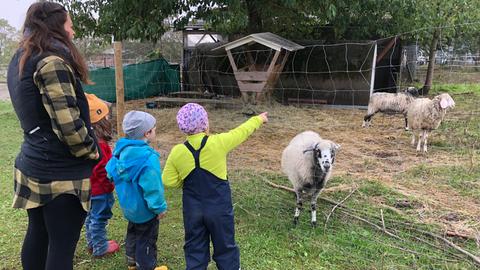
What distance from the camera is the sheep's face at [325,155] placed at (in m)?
3.47

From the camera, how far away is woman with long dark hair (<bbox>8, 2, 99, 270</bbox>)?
1.80m

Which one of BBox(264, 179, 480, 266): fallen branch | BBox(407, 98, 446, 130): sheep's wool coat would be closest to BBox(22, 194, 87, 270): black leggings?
BBox(264, 179, 480, 266): fallen branch

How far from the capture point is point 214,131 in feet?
26.6

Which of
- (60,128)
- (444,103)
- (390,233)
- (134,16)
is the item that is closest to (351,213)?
(390,233)

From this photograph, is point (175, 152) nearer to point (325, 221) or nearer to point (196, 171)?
point (196, 171)

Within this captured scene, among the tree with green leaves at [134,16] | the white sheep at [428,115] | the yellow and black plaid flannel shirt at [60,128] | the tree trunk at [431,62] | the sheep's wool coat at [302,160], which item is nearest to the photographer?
the yellow and black plaid flannel shirt at [60,128]

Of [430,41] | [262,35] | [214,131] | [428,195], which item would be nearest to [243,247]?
[428,195]

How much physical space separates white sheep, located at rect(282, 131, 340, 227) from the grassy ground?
28 centimetres

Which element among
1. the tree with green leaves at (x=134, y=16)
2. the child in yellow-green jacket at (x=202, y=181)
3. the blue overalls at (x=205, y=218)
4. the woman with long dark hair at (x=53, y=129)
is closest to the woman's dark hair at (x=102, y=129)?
the child in yellow-green jacket at (x=202, y=181)

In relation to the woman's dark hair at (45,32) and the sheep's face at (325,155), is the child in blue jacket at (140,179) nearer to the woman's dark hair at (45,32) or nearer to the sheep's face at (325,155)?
the woman's dark hair at (45,32)

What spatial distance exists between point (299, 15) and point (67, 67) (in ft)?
32.3

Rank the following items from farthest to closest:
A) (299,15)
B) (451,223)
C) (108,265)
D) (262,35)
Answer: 1. (299,15)
2. (262,35)
3. (451,223)
4. (108,265)

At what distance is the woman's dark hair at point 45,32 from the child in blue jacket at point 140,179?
2.48ft

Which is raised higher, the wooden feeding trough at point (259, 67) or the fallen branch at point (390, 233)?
the wooden feeding trough at point (259, 67)
